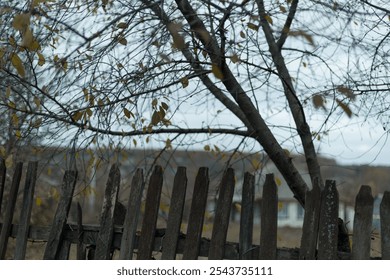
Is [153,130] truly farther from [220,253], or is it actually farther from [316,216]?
[316,216]

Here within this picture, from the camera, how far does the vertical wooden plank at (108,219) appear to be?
168 inches

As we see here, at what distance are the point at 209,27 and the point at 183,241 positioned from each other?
1276mm

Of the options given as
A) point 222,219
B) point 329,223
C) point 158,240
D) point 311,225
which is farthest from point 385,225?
point 158,240

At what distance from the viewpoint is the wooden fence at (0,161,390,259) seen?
3.55 m

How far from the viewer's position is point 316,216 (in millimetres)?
3602

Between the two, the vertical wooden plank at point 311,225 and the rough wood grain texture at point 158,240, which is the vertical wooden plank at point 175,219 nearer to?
the rough wood grain texture at point 158,240

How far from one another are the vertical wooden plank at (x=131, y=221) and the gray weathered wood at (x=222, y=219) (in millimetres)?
547

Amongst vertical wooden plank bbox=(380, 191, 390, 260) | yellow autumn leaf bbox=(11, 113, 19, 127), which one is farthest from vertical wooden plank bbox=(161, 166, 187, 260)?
yellow autumn leaf bbox=(11, 113, 19, 127)

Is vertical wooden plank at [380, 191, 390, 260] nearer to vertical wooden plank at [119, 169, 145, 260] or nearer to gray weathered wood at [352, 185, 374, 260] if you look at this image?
gray weathered wood at [352, 185, 374, 260]

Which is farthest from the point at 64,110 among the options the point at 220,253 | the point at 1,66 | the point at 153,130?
the point at 220,253

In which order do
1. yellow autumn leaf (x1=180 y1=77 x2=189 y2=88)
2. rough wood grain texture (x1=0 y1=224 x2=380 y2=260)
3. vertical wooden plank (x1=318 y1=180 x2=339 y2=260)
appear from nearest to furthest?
vertical wooden plank (x1=318 y1=180 x2=339 y2=260) < rough wood grain texture (x1=0 y1=224 x2=380 y2=260) < yellow autumn leaf (x1=180 y1=77 x2=189 y2=88)

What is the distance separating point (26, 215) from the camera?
4.82 m

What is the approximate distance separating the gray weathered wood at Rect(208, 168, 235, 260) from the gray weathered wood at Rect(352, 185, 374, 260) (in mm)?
735

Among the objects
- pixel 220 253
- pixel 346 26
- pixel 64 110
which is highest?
pixel 346 26
